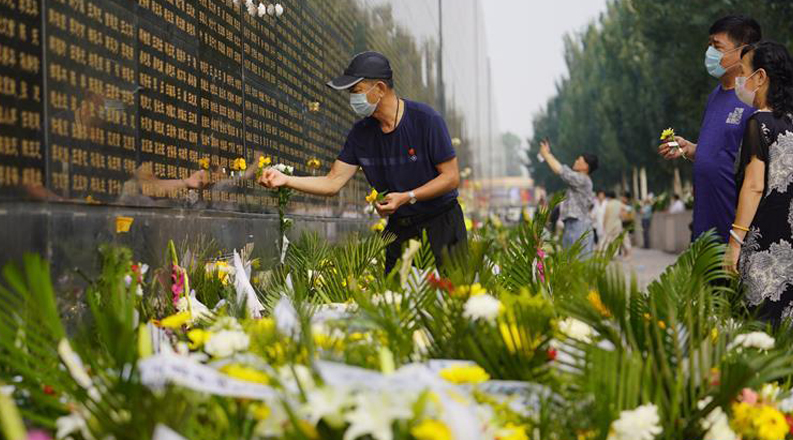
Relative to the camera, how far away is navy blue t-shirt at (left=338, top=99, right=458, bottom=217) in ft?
14.9

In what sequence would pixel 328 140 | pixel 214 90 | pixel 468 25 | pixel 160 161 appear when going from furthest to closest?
pixel 468 25 → pixel 328 140 → pixel 214 90 → pixel 160 161

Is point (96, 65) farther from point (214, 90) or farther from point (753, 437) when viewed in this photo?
point (753, 437)

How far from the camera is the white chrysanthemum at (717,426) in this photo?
1818 millimetres

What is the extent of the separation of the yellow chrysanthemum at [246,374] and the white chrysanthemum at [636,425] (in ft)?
1.81

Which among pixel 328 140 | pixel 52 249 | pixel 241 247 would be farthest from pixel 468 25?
pixel 52 249

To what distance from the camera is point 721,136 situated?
14.0 feet

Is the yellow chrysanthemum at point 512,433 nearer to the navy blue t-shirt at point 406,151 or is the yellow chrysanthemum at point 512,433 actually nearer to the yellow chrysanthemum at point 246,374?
the yellow chrysanthemum at point 246,374

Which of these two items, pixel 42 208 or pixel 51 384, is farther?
pixel 42 208

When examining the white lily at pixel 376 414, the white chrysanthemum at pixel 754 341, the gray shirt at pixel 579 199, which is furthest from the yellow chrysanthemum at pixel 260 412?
the gray shirt at pixel 579 199

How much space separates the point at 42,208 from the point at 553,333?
4.91 feet

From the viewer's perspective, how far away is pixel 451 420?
1.50 m

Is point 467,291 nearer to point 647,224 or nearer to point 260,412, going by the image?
point 260,412

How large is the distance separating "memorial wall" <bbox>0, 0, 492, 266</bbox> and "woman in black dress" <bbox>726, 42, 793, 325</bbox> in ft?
6.93

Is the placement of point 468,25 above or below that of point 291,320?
above
